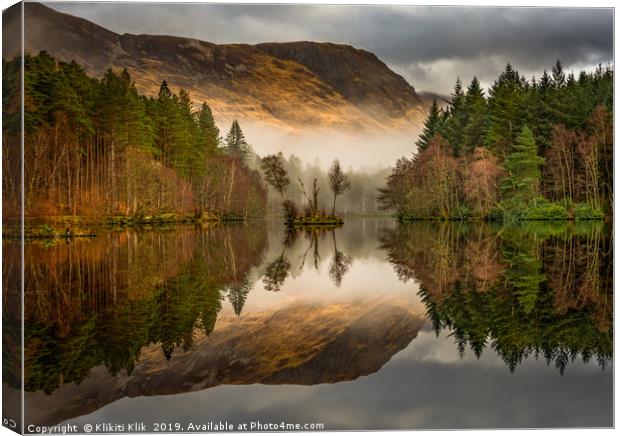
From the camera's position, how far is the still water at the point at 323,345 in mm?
4684

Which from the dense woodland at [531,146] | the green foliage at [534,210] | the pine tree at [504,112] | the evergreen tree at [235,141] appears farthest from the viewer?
the green foliage at [534,210]

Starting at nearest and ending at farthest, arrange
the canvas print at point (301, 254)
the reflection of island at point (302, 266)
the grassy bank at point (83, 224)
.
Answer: the canvas print at point (301, 254)
the grassy bank at point (83, 224)
the reflection of island at point (302, 266)

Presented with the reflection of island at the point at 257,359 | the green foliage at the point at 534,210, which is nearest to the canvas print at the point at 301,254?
the reflection of island at the point at 257,359

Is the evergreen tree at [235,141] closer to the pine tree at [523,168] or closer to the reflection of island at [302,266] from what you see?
the reflection of island at [302,266]

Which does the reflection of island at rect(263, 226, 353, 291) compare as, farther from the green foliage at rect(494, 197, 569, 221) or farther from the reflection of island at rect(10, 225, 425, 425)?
the green foliage at rect(494, 197, 569, 221)

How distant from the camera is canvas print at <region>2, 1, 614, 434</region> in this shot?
15.8 ft

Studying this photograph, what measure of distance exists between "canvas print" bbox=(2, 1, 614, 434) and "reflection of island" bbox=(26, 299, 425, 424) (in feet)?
0.08

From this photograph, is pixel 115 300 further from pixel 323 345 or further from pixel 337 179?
pixel 337 179

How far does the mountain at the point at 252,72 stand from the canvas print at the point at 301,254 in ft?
0.13

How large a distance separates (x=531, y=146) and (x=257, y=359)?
8099mm

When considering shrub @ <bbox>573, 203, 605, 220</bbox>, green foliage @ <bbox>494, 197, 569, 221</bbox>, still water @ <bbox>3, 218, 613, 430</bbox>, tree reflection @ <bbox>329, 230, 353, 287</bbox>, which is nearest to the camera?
still water @ <bbox>3, 218, 613, 430</bbox>

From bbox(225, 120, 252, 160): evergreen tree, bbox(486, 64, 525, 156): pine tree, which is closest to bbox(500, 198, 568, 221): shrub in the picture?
bbox(486, 64, 525, 156): pine tree

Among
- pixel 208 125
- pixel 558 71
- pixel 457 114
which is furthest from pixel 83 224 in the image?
pixel 558 71

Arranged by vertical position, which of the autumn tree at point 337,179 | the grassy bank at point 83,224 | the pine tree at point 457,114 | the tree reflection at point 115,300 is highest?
the pine tree at point 457,114
